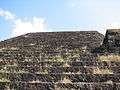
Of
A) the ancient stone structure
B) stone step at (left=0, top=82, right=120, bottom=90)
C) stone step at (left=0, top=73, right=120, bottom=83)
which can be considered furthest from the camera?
stone step at (left=0, top=73, right=120, bottom=83)

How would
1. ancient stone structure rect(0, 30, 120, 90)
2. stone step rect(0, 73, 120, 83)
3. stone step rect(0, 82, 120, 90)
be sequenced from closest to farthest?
stone step rect(0, 82, 120, 90) → ancient stone structure rect(0, 30, 120, 90) → stone step rect(0, 73, 120, 83)

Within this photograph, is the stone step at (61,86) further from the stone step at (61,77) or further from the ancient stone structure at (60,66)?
the stone step at (61,77)

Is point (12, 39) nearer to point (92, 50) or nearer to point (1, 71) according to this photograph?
point (92, 50)

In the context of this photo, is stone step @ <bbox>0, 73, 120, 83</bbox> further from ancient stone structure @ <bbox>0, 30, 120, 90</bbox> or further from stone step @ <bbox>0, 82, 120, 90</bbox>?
stone step @ <bbox>0, 82, 120, 90</bbox>

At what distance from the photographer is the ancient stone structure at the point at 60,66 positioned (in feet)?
26.2

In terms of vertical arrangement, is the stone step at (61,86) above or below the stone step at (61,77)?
below

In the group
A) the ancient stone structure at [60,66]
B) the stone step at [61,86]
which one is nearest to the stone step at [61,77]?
the ancient stone structure at [60,66]

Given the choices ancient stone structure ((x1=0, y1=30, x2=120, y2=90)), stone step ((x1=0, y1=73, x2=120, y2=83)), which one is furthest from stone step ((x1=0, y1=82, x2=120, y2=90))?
stone step ((x1=0, y1=73, x2=120, y2=83))

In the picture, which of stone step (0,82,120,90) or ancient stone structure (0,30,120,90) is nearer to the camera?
stone step (0,82,120,90)

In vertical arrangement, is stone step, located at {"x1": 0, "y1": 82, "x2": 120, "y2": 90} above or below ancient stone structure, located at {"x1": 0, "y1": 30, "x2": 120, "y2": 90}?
below

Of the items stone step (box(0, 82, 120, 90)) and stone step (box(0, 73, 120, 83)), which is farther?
stone step (box(0, 73, 120, 83))

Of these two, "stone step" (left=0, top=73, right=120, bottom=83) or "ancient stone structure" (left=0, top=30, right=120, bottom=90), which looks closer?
"ancient stone structure" (left=0, top=30, right=120, bottom=90)

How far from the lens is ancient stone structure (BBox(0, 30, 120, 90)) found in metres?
7.98

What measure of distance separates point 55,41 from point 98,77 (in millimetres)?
6053
